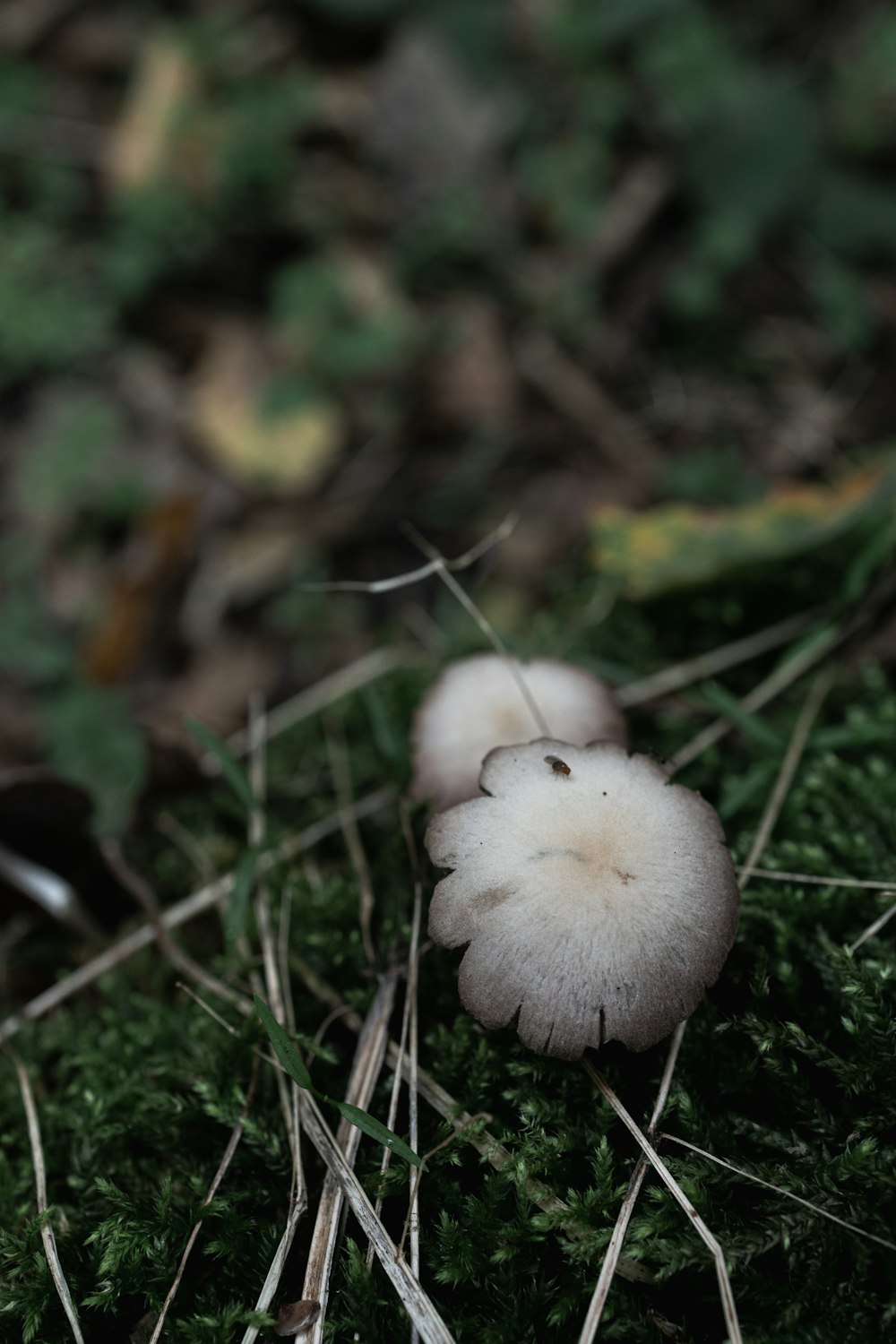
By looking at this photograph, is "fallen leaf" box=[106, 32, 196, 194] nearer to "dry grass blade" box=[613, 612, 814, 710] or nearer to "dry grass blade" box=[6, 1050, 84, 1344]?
"dry grass blade" box=[613, 612, 814, 710]

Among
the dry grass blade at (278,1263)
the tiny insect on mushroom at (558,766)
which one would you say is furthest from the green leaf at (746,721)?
the dry grass blade at (278,1263)

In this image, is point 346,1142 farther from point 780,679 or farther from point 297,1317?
point 780,679

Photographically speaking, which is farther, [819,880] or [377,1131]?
[819,880]

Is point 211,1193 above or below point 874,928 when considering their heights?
below

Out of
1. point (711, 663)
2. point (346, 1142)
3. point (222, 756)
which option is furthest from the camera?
point (711, 663)

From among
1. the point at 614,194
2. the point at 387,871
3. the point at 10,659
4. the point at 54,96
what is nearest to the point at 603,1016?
the point at 387,871

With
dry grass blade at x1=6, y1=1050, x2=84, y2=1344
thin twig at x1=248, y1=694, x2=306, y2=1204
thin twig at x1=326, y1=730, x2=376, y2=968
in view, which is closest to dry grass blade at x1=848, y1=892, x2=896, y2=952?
thin twig at x1=326, y1=730, x2=376, y2=968

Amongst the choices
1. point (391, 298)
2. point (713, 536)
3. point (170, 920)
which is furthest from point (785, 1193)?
point (391, 298)
